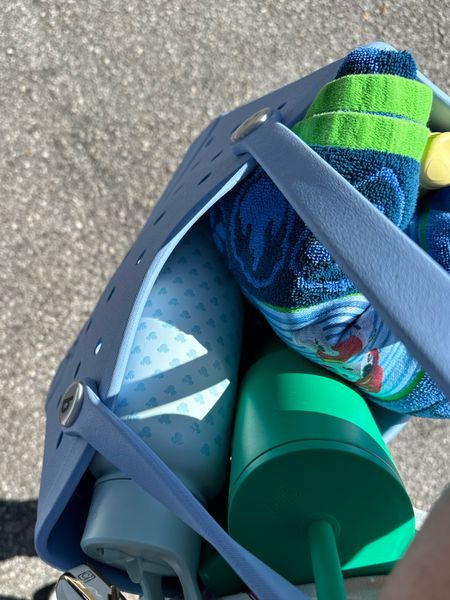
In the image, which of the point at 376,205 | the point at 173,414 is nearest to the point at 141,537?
the point at 173,414

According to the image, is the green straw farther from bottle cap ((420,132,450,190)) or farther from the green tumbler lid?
bottle cap ((420,132,450,190))

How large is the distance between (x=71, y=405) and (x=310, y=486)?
6.7 inches

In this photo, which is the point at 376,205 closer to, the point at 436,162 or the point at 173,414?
the point at 436,162

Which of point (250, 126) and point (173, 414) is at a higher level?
point (250, 126)

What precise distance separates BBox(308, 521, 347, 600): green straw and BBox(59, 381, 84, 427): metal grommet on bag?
0.17 metres

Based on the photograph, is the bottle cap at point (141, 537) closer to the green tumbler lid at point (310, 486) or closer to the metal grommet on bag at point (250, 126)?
the green tumbler lid at point (310, 486)

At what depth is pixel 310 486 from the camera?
455mm

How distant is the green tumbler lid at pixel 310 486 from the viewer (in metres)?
0.45

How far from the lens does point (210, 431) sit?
20.9 inches

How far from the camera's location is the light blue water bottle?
49 centimetres

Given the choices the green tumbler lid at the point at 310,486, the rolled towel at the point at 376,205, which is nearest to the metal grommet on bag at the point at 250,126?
the rolled towel at the point at 376,205

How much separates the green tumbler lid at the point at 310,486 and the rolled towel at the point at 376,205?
4 cm

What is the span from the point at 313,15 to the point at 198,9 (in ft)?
0.52

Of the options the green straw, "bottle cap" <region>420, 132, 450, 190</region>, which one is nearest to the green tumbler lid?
the green straw
